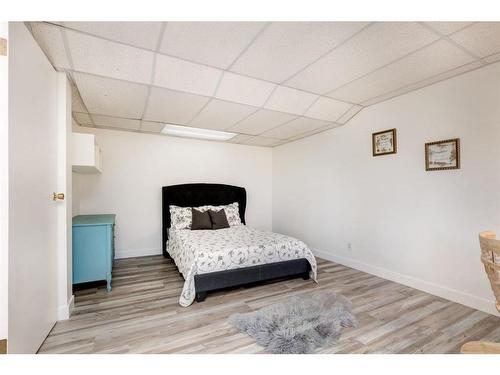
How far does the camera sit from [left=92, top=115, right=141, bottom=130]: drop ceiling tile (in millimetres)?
3199

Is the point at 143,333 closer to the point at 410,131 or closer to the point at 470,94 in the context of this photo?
the point at 410,131

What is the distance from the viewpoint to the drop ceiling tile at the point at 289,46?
1.63 m

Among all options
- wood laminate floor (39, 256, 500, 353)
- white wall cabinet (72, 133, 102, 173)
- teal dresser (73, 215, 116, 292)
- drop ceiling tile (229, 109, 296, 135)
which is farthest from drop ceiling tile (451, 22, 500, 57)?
teal dresser (73, 215, 116, 292)

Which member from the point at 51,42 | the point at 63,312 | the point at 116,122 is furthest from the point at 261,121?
the point at 63,312

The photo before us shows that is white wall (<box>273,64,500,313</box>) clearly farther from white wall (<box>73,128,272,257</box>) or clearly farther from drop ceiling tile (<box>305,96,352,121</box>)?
white wall (<box>73,128,272,257</box>)

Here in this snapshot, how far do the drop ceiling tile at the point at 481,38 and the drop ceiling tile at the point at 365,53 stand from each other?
195 millimetres

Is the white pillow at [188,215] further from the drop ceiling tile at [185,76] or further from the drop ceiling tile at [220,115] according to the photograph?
the drop ceiling tile at [185,76]

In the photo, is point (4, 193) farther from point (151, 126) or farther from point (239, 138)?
point (239, 138)

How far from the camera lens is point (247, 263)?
2.58 m

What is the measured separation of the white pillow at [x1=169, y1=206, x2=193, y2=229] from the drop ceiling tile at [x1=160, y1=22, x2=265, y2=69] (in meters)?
2.45

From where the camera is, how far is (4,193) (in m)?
1.16

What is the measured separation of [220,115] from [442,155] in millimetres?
2679
